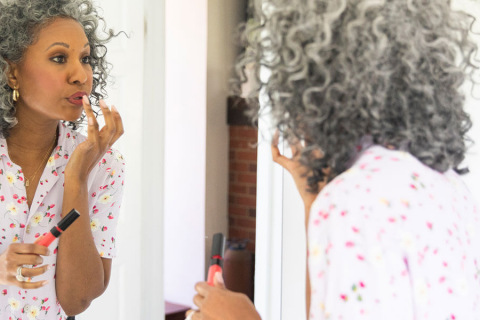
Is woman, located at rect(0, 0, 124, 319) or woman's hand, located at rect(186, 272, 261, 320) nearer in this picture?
woman's hand, located at rect(186, 272, 261, 320)

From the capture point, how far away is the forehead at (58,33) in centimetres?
139

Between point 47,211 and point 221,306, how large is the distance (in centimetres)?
62

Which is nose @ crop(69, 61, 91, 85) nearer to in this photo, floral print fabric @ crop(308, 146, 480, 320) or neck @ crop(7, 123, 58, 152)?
neck @ crop(7, 123, 58, 152)

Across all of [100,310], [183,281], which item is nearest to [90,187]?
[100,310]

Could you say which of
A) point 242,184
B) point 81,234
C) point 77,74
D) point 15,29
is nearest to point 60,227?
point 81,234

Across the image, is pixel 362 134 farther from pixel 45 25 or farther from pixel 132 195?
pixel 132 195

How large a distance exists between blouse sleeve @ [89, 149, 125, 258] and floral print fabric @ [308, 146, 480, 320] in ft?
2.53

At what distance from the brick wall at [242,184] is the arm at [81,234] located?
2.08m

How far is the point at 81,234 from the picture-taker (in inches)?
53.8

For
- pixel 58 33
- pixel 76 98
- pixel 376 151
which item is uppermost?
pixel 58 33

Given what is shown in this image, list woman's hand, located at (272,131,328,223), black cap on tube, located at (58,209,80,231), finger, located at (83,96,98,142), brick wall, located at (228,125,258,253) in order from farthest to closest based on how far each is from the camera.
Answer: brick wall, located at (228,125,258,253)
finger, located at (83,96,98,142)
black cap on tube, located at (58,209,80,231)
woman's hand, located at (272,131,328,223)

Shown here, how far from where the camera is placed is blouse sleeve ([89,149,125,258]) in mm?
1448

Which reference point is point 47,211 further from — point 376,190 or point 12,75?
point 376,190

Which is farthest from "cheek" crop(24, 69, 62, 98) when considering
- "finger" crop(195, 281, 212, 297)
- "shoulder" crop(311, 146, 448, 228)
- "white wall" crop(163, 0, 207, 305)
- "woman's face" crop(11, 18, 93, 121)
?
"white wall" crop(163, 0, 207, 305)
